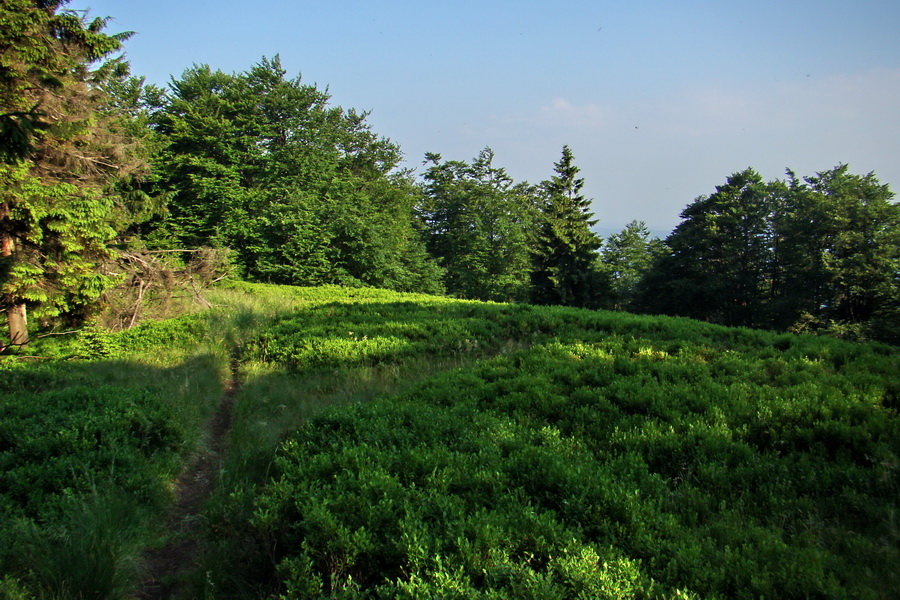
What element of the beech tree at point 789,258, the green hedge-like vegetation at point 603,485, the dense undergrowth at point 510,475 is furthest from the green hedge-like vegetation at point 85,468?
the beech tree at point 789,258

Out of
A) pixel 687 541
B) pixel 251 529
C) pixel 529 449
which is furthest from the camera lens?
pixel 529 449

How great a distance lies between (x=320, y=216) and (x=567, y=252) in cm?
2177

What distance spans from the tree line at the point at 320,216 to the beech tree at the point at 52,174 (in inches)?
1.4

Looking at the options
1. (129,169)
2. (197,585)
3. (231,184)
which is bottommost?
(197,585)

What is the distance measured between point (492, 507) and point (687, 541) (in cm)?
137

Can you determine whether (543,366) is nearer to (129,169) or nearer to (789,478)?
(789,478)

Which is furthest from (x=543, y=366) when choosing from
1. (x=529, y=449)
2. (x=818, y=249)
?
(x=818, y=249)

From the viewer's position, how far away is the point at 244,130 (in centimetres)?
3152

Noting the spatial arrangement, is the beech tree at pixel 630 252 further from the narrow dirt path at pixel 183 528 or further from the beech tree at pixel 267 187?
the narrow dirt path at pixel 183 528

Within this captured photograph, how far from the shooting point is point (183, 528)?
3881 mm

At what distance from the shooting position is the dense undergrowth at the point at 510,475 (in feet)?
8.53

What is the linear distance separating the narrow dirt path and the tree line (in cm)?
683

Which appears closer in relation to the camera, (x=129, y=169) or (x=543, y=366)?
(x=543, y=366)

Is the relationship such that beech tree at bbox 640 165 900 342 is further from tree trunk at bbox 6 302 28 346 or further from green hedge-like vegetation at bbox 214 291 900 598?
tree trunk at bbox 6 302 28 346
